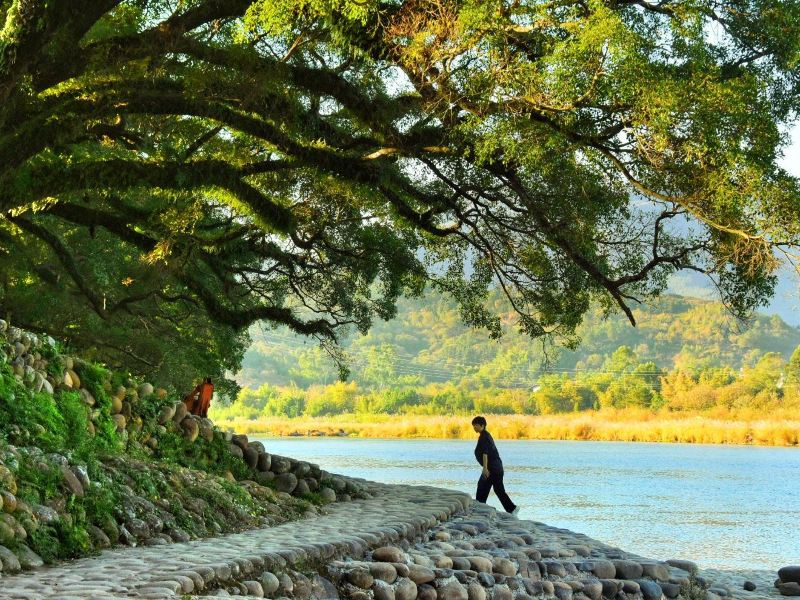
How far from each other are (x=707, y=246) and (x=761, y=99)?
9.03 feet

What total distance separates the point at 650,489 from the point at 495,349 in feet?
288

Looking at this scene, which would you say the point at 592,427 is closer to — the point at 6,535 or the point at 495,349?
the point at 6,535

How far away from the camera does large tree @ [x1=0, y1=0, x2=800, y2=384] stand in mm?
9617

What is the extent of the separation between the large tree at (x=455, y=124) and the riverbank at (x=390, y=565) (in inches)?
122

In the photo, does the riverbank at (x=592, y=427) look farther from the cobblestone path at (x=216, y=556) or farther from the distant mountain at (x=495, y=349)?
the cobblestone path at (x=216, y=556)

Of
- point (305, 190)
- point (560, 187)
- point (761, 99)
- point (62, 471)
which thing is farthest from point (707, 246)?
point (62, 471)

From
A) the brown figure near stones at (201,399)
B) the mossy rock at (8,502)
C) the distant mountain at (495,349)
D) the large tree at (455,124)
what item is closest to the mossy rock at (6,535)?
the mossy rock at (8,502)

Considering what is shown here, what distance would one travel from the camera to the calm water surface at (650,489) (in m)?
21.1

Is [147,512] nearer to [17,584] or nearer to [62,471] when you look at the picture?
[62,471]

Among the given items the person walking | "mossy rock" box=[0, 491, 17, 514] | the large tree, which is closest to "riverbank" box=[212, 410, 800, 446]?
the person walking

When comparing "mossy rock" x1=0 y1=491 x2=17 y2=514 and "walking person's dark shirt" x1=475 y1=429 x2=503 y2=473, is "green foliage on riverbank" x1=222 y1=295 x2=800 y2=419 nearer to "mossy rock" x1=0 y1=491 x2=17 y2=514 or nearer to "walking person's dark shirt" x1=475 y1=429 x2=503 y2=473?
"walking person's dark shirt" x1=475 y1=429 x2=503 y2=473

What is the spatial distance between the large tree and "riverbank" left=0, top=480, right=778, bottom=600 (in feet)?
10.2

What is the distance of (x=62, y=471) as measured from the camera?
8.65 meters

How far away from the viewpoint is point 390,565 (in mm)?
8797
